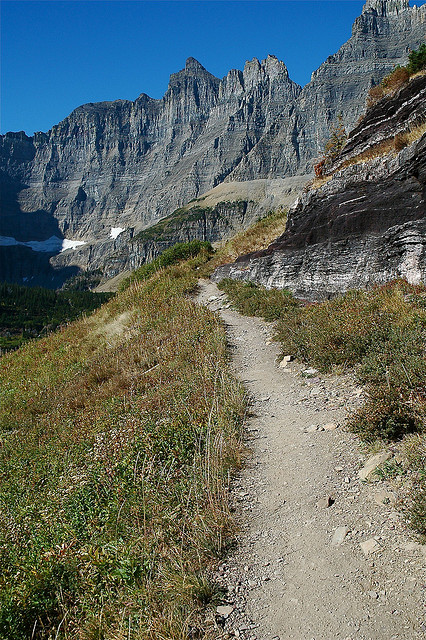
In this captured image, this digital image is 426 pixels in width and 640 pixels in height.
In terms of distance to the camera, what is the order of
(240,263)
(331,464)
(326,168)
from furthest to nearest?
(240,263) → (326,168) → (331,464)

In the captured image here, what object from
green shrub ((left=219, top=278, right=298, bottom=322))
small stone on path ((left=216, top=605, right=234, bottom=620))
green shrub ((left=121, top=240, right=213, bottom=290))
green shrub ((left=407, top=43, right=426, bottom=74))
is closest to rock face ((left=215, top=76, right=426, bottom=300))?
green shrub ((left=219, top=278, right=298, bottom=322))

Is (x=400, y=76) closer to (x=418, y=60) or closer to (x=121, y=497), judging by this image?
(x=418, y=60)

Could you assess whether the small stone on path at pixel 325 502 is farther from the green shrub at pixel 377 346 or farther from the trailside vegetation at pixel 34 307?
the trailside vegetation at pixel 34 307

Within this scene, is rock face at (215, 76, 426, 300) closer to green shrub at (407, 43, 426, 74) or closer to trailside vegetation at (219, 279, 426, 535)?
trailside vegetation at (219, 279, 426, 535)

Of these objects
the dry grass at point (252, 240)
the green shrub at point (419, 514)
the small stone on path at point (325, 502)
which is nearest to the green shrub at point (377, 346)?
the small stone on path at point (325, 502)

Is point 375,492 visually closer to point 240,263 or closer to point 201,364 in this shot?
point 201,364

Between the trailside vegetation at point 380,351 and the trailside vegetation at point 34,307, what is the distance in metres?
88.9

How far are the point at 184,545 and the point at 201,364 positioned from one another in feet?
17.8

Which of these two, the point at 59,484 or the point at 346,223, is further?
the point at 346,223

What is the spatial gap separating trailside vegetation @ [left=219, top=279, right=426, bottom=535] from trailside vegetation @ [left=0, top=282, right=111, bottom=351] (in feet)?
292

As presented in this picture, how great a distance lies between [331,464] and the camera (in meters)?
5.18

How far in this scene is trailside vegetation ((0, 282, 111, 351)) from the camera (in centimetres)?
10284

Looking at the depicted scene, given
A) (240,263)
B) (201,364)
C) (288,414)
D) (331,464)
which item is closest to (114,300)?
(240,263)

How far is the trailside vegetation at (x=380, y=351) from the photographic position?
5047mm
